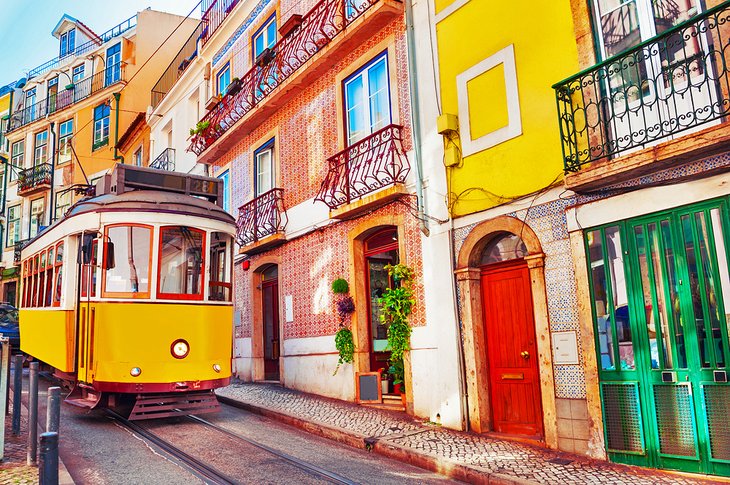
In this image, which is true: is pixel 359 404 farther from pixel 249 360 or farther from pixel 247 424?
pixel 249 360

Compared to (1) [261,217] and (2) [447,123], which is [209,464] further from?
(1) [261,217]

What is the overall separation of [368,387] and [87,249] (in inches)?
193

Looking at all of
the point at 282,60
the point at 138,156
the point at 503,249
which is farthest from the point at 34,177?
the point at 503,249

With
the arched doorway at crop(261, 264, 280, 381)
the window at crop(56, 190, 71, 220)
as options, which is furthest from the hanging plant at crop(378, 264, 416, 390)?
the window at crop(56, 190, 71, 220)

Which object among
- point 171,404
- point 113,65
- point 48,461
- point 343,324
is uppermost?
point 113,65

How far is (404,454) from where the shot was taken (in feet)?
21.9

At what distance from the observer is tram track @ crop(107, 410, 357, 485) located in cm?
551

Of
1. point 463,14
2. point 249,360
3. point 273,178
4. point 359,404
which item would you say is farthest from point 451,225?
point 249,360

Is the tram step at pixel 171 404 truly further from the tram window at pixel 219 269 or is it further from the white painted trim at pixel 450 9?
the white painted trim at pixel 450 9

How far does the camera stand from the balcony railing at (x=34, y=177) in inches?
1191

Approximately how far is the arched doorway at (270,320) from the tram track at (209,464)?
5044 mm

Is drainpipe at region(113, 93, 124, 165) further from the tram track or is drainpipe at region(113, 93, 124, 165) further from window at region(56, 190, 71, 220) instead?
the tram track

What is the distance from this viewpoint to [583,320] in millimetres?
6410

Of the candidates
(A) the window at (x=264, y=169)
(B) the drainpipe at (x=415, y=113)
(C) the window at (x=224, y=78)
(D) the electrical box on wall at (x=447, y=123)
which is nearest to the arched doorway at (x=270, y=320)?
(A) the window at (x=264, y=169)
